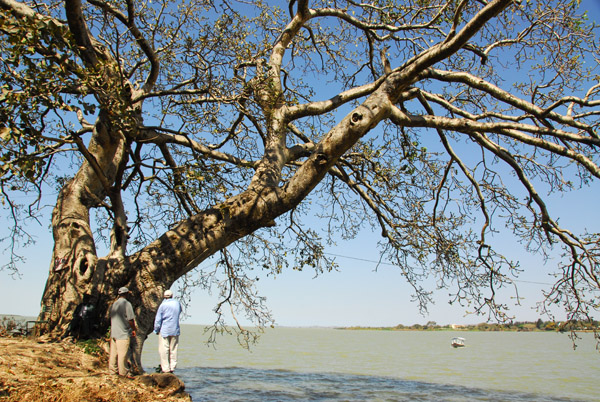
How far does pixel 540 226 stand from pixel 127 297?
273 inches

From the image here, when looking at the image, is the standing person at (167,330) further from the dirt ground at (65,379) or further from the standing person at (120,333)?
the dirt ground at (65,379)

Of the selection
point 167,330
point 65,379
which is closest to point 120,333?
point 65,379

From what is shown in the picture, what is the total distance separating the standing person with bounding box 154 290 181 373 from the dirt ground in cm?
104

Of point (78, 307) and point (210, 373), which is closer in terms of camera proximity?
point (78, 307)

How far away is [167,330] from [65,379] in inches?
82.2

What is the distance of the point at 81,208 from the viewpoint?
702 cm

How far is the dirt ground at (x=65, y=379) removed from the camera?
169 inches

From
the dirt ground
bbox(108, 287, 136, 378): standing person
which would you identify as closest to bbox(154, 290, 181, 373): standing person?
bbox(108, 287, 136, 378): standing person

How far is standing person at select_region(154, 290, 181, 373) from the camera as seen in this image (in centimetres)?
659

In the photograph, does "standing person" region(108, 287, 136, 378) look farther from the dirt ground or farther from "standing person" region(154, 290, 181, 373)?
"standing person" region(154, 290, 181, 373)

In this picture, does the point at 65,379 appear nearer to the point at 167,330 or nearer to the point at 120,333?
the point at 120,333

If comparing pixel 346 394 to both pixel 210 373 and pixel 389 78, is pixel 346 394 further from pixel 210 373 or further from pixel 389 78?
pixel 389 78

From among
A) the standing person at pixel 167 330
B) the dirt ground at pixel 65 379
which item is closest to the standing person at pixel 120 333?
the dirt ground at pixel 65 379

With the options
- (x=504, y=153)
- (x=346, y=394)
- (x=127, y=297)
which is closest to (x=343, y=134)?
(x=504, y=153)
